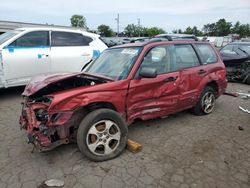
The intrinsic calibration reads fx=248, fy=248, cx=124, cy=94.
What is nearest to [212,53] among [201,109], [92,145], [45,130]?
[201,109]

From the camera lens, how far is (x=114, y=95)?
366 cm

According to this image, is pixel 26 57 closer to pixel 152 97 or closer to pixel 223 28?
pixel 152 97

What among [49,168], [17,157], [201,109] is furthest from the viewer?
[201,109]

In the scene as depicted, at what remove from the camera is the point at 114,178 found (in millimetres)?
3135

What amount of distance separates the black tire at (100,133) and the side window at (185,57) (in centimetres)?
178

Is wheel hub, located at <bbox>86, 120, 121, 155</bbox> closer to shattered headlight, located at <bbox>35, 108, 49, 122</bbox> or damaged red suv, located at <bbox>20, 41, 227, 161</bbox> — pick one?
damaged red suv, located at <bbox>20, 41, 227, 161</bbox>

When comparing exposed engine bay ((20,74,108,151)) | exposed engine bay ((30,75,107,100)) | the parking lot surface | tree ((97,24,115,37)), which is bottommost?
the parking lot surface

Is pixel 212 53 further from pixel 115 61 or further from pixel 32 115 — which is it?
pixel 32 115

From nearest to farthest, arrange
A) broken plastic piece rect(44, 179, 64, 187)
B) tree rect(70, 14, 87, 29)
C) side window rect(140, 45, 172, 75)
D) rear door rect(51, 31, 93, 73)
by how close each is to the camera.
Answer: broken plastic piece rect(44, 179, 64, 187) < side window rect(140, 45, 172, 75) < rear door rect(51, 31, 93, 73) < tree rect(70, 14, 87, 29)

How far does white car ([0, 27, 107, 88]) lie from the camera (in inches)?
250

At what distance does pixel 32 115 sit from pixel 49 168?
0.75 m

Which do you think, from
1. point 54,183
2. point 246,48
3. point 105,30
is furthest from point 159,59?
point 105,30

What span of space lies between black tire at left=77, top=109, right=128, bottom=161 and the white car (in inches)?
111

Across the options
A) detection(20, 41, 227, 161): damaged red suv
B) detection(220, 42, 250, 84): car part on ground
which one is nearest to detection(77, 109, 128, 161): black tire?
detection(20, 41, 227, 161): damaged red suv
